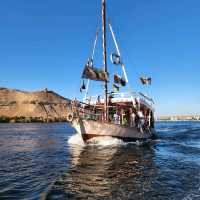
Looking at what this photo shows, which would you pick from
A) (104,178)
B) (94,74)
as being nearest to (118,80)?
(94,74)

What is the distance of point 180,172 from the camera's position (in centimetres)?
1692

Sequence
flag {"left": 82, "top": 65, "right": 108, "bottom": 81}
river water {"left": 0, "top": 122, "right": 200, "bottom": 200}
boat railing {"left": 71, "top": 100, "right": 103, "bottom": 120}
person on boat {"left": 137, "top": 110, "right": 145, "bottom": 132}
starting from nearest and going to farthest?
river water {"left": 0, "top": 122, "right": 200, "bottom": 200}
boat railing {"left": 71, "top": 100, "right": 103, "bottom": 120}
flag {"left": 82, "top": 65, "right": 108, "bottom": 81}
person on boat {"left": 137, "top": 110, "right": 145, "bottom": 132}

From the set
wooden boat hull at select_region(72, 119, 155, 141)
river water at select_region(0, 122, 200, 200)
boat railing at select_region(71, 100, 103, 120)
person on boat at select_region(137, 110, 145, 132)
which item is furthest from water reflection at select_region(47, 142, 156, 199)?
person on boat at select_region(137, 110, 145, 132)

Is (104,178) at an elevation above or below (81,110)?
below

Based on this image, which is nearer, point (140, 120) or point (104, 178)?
point (104, 178)

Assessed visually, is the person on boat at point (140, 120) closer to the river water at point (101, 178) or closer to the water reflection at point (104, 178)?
the water reflection at point (104, 178)

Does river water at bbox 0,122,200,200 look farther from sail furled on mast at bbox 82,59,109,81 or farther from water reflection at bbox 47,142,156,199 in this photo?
sail furled on mast at bbox 82,59,109,81

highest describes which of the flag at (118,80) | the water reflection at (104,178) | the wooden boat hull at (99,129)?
the flag at (118,80)

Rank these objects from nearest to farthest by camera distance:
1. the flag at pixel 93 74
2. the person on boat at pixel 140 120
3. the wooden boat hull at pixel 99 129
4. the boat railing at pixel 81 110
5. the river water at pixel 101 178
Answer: the river water at pixel 101 178
the wooden boat hull at pixel 99 129
the boat railing at pixel 81 110
the flag at pixel 93 74
the person on boat at pixel 140 120

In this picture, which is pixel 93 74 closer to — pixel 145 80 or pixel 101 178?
pixel 145 80

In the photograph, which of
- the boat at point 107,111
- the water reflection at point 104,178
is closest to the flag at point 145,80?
the boat at point 107,111

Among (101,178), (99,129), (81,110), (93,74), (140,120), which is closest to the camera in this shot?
(101,178)

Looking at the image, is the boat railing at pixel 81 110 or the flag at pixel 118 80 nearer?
the boat railing at pixel 81 110

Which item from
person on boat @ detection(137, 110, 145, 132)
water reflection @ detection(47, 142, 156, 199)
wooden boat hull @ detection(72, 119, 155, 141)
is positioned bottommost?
water reflection @ detection(47, 142, 156, 199)
